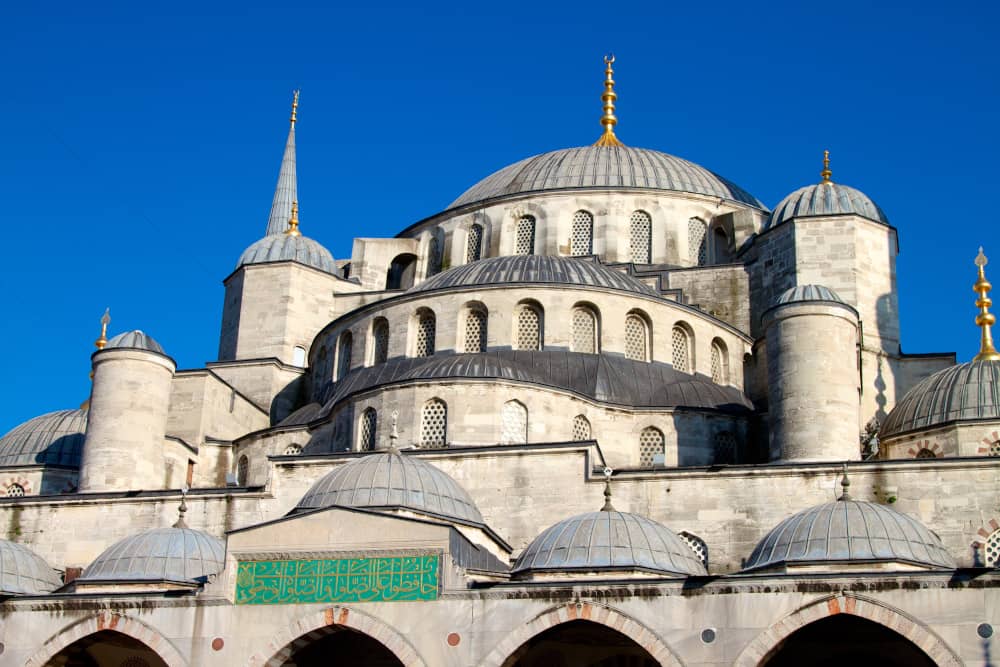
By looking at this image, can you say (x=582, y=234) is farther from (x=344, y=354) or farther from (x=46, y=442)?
(x=46, y=442)

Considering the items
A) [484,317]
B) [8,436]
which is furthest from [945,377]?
[8,436]

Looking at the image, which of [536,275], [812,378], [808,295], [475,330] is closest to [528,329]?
[475,330]

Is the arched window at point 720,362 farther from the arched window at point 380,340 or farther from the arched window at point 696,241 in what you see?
the arched window at point 380,340

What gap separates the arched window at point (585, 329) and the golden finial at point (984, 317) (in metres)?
A: 7.68

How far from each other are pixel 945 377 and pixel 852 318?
2.17 metres

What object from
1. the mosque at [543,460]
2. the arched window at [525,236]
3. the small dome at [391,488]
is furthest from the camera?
the arched window at [525,236]

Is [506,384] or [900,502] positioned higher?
[506,384]

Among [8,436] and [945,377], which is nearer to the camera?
[945,377]

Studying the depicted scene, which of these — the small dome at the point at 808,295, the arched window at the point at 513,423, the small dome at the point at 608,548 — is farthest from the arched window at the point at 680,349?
the small dome at the point at 608,548

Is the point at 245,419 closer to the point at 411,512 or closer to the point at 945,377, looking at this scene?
the point at 411,512

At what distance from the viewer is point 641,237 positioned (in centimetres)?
4044

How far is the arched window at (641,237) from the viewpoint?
40.0 meters

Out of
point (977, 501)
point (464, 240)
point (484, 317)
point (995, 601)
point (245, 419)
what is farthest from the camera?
point (464, 240)

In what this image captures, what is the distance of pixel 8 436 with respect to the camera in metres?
35.8
